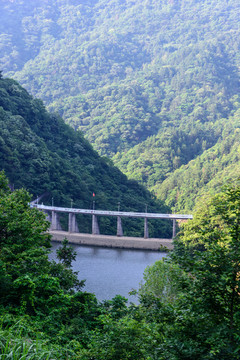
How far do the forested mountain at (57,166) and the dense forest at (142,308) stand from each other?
53420mm

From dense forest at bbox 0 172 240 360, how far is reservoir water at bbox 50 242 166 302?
17.4m

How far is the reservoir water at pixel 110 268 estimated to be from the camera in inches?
1827

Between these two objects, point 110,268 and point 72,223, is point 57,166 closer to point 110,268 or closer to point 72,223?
point 72,223

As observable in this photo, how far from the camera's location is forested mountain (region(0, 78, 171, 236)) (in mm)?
78812

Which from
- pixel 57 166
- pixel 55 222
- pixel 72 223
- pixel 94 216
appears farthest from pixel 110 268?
pixel 57 166

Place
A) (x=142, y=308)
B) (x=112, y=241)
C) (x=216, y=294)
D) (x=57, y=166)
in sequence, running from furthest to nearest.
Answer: (x=57, y=166) < (x=112, y=241) < (x=142, y=308) < (x=216, y=294)

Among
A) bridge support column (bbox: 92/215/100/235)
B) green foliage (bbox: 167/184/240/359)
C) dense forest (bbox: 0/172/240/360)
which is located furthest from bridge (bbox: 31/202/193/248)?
green foliage (bbox: 167/184/240/359)

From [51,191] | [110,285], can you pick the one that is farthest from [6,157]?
[110,285]

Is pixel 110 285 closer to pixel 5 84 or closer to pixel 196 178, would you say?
pixel 5 84

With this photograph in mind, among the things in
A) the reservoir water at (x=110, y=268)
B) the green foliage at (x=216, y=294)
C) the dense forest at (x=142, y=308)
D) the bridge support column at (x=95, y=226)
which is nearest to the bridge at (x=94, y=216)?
the bridge support column at (x=95, y=226)

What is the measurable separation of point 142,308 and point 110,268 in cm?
4078

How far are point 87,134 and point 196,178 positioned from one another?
71.3 m

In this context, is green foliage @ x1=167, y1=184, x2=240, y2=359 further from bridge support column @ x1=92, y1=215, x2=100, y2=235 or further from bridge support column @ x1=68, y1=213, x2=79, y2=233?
bridge support column @ x1=68, y1=213, x2=79, y2=233

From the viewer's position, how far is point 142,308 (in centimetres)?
1752
